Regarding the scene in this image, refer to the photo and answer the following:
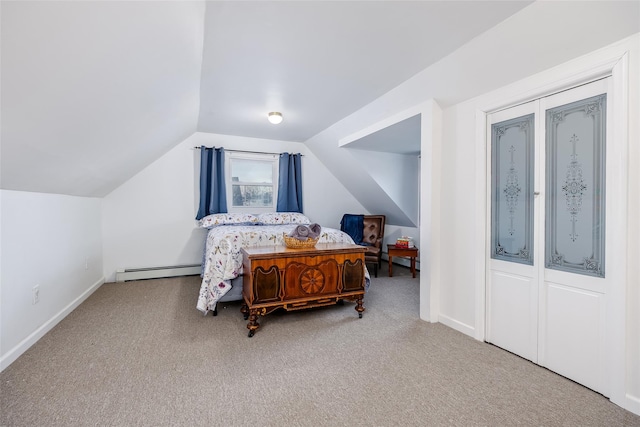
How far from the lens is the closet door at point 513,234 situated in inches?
78.5

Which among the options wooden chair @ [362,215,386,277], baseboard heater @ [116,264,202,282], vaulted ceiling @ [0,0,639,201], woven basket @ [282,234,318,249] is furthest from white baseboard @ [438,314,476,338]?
baseboard heater @ [116,264,202,282]

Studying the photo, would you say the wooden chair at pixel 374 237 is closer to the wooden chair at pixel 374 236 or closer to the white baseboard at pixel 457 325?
the wooden chair at pixel 374 236

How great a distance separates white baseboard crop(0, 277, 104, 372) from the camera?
1.84 meters

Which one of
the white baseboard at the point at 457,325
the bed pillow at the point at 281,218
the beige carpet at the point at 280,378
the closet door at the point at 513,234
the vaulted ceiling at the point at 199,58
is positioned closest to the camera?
the vaulted ceiling at the point at 199,58

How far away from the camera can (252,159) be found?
186 inches

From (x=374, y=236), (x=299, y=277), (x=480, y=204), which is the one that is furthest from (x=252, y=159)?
(x=480, y=204)

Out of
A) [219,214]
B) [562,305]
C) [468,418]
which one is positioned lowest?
[468,418]

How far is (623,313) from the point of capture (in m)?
1.51

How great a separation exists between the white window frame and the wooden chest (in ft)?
7.13

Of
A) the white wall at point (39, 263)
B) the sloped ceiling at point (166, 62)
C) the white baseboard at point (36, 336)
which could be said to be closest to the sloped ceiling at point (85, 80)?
the sloped ceiling at point (166, 62)

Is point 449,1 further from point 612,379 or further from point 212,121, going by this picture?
point 212,121

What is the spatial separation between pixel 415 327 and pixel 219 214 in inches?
117

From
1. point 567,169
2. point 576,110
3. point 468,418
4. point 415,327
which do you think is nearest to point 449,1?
point 576,110

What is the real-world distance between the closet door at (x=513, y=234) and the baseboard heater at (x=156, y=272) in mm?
3869
